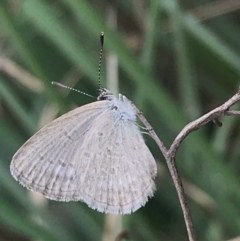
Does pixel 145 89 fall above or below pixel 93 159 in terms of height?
above

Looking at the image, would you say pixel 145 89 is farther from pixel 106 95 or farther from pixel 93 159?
pixel 93 159

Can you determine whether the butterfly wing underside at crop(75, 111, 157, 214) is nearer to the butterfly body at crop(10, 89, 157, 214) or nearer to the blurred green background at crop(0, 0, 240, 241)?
the butterfly body at crop(10, 89, 157, 214)

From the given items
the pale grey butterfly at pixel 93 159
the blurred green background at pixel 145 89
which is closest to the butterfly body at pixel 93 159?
the pale grey butterfly at pixel 93 159

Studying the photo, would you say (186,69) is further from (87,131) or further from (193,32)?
(87,131)

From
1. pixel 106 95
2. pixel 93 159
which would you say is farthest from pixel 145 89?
pixel 93 159

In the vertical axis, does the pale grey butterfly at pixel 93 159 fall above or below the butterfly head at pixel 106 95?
below

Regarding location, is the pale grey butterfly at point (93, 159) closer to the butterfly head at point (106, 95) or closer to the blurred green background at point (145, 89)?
the butterfly head at point (106, 95)

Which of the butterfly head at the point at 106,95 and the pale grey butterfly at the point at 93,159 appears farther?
the butterfly head at the point at 106,95
